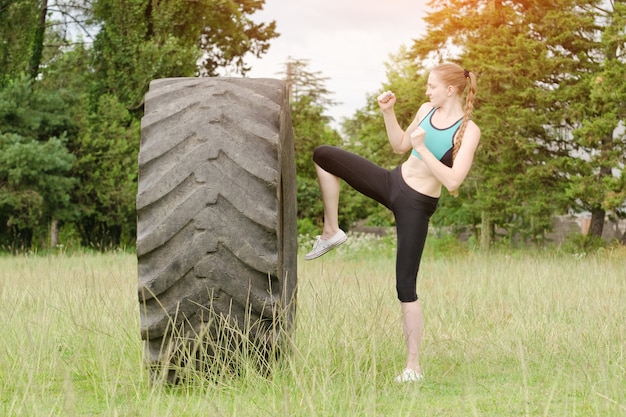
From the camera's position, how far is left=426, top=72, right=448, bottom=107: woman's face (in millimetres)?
4781

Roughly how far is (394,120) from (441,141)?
14.4 inches

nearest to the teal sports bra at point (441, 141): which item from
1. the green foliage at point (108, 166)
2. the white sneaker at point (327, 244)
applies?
the white sneaker at point (327, 244)

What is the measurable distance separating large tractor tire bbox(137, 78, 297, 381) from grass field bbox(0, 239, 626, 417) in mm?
255

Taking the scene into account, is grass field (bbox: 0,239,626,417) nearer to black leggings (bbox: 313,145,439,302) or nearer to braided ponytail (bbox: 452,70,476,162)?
black leggings (bbox: 313,145,439,302)

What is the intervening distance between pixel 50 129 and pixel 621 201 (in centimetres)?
1349

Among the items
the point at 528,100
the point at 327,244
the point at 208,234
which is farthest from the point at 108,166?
the point at 208,234

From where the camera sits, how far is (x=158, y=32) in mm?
21250

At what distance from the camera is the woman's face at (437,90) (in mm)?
4781

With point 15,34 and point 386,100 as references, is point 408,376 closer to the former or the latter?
point 386,100

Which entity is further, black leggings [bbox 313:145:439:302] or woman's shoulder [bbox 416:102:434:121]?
woman's shoulder [bbox 416:102:434:121]

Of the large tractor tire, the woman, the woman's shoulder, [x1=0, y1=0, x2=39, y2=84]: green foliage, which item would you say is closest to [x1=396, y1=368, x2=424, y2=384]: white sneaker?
the woman

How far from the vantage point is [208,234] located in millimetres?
3918

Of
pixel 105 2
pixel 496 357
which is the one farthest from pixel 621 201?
pixel 105 2

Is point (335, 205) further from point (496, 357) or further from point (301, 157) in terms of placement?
point (301, 157)
